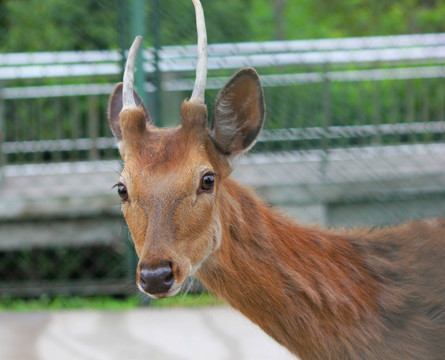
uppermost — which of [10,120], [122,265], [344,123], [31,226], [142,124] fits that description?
[142,124]

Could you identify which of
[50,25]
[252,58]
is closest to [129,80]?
[252,58]

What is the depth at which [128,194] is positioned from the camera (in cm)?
273

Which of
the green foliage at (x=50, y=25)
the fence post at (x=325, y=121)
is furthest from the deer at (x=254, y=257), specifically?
the green foliage at (x=50, y=25)

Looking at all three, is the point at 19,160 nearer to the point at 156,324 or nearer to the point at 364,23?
the point at 156,324

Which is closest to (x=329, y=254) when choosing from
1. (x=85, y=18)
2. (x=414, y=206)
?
(x=414, y=206)

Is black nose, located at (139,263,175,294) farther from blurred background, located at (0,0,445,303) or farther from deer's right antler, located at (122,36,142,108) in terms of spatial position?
blurred background, located at (0,0,445,303)

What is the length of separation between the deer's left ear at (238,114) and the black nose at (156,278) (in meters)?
0.67

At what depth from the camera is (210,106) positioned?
5715 millimetres

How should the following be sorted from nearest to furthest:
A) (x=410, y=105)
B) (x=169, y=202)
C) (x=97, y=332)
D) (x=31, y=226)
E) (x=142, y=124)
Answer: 1. (x=169, y=202)
2. (x=142, y=124)
3. (x=97, y=332)
4. (x=31, y=226)
5. (x=410, y=105)

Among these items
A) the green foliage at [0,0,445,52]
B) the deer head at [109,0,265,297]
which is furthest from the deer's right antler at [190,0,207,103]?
the green foliage at [0,0,445,52]

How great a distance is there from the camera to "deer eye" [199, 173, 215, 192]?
8.85ft

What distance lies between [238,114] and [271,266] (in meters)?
0.68

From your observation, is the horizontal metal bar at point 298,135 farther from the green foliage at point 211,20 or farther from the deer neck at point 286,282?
the deer neck at point 286,282

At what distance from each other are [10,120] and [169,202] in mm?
5631
